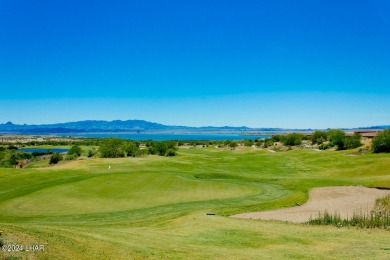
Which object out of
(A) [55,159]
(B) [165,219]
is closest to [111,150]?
(A) [55,159]

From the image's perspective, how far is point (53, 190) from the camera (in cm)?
4116

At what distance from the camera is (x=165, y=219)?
28.6m

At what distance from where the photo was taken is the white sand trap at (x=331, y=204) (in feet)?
100.0

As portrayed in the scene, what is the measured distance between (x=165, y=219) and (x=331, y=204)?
56.3 ft

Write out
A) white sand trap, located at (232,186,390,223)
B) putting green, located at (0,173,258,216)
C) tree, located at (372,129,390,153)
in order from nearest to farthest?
white sand trap, located at (232,186,390,223), putting green, located at (0,173,258,216), tree, located at (372,129,390,153)

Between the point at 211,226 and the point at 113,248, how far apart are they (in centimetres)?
1006

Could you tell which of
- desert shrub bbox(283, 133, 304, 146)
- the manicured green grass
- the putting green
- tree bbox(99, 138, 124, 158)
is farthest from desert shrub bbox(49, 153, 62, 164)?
desert shrub bbox(283, 133, 304, 146)

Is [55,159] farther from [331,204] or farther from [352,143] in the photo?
[352,143]

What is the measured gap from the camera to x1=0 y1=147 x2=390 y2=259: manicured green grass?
54.0ft

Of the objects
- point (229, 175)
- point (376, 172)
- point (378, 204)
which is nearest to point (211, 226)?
point (378, 204)

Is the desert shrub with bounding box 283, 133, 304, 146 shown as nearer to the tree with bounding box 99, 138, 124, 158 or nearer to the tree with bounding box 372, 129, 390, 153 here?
the tree with bounding box 372, 129, 390, 153

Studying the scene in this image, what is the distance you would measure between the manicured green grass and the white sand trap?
65.5 inches

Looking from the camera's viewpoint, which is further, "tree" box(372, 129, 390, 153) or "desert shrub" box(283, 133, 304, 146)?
"desert shrub" box(283, 133, 304, 146)

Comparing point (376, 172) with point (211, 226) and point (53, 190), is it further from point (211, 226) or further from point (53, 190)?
point (53, 190)
